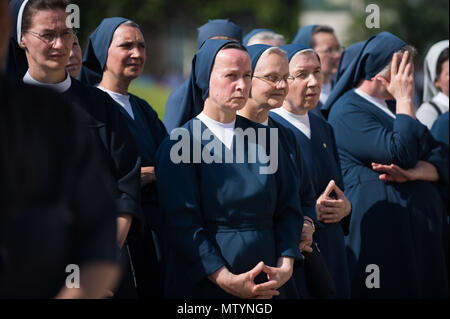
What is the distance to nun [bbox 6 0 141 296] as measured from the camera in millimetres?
3215

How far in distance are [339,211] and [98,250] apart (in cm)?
275

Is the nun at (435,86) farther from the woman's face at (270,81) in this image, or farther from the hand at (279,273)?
the hand at (279,273)

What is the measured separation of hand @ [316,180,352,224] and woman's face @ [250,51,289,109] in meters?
0.70

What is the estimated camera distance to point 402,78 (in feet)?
15.4

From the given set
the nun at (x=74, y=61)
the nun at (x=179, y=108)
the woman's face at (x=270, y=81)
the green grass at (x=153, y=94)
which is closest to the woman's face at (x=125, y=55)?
the nun at (x=179, y=108)

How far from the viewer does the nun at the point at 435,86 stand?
5.89 metres

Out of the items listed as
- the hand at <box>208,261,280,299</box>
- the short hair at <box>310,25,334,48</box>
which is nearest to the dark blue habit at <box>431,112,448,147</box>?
the short hair at <box>310,25,334,48</box>

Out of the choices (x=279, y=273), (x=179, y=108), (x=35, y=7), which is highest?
(x=35, y=7)

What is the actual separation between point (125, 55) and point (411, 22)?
2315 cm

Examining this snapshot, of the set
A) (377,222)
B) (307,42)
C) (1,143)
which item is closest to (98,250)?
(1,143)

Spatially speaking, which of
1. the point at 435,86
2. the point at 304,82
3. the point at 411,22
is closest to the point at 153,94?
the point at 411,22

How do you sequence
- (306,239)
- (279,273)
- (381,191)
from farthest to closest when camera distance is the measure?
(381,191), (306,239), (279,273)

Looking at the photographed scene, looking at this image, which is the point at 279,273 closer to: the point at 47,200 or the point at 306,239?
the point at 306,239

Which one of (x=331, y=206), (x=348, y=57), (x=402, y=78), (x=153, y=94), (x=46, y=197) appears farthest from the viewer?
(x=153, y=94)
